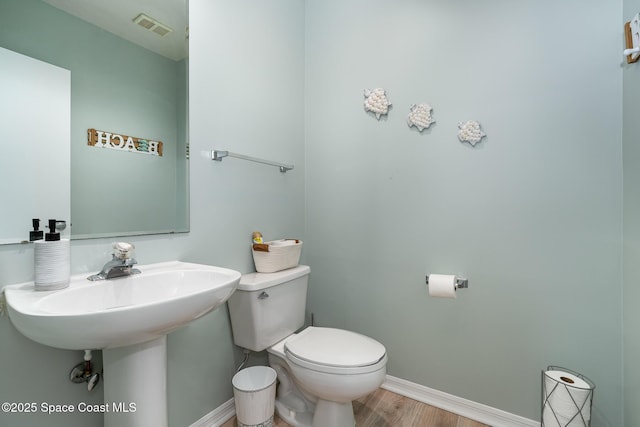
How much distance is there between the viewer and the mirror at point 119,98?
0.96 meters

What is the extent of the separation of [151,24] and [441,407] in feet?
7.84

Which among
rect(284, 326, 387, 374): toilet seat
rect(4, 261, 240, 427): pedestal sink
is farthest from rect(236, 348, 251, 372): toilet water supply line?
rect(4, 261, 240, 427): pedestal sink

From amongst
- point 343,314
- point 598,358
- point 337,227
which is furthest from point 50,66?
point 598,358

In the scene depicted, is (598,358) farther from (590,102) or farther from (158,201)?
(158,201)

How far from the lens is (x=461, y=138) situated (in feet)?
4.85

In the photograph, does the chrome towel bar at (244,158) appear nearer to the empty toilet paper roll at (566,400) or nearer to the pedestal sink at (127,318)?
the pedestal sink at (127,318)

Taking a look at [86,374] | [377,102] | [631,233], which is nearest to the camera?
[86,374]

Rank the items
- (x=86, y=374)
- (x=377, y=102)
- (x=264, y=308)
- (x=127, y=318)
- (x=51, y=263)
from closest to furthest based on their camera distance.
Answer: (x=127, y=318) → (x=51, y=263) → (x=86, y=374) → (x=264, y=308) → (x=377, y=102)

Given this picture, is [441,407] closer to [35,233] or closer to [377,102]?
[377,102]

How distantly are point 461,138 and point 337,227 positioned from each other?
893mm

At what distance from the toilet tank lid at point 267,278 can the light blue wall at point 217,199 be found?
4.5 inches

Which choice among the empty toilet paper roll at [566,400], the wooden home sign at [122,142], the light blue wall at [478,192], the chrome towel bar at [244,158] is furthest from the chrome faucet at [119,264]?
the empty toilet paper roll at [566,400]

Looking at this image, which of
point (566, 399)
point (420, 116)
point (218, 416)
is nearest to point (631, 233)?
point (566, 399)

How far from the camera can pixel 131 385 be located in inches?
35.2
